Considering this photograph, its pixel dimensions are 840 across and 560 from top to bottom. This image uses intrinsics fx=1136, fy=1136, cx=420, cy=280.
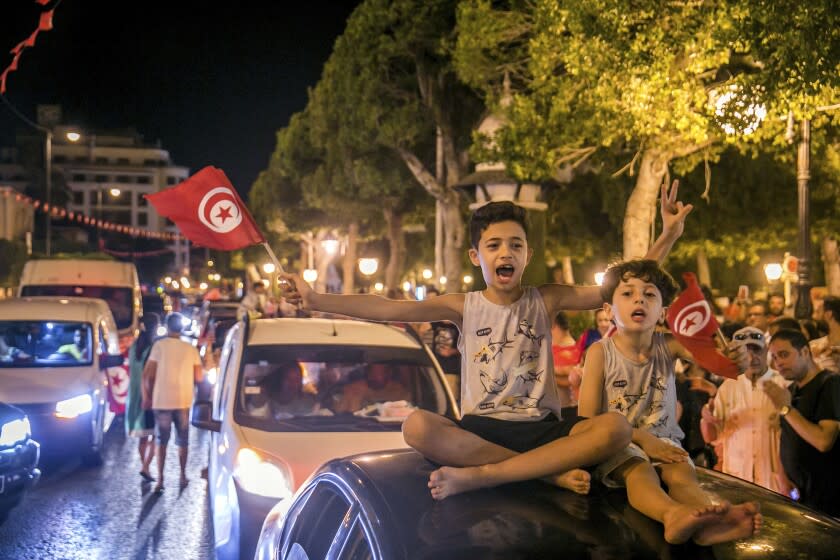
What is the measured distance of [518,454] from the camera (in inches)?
147

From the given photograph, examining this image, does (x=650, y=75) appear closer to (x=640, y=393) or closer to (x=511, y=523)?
(x=640, y=393)

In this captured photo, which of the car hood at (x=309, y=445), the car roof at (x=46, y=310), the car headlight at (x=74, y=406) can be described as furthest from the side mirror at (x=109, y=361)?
the car hood at (x=309, y=445)

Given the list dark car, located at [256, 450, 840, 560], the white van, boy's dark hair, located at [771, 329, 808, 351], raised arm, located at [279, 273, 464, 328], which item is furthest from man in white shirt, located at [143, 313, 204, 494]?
the white van

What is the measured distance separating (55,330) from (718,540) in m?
11.3

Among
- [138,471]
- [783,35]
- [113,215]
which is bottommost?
[138,471]

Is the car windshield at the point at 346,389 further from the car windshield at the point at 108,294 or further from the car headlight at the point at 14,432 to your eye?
the car windshield at the point at 108,294

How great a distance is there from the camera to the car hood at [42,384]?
1155 cm

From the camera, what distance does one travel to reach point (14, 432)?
9.09m

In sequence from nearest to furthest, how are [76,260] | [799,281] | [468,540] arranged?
[468,540]
[799,281]
[76,260]

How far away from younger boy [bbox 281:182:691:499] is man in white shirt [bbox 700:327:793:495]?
281 cm

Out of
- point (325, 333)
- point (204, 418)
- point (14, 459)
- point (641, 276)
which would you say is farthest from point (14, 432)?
point (641, 276)

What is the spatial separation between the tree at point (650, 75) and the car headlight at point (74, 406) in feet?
24.4

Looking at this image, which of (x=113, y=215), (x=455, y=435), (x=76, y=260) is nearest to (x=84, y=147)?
(x=113, y=215)

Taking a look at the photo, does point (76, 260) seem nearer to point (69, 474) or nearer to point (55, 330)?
point (55, 330)
